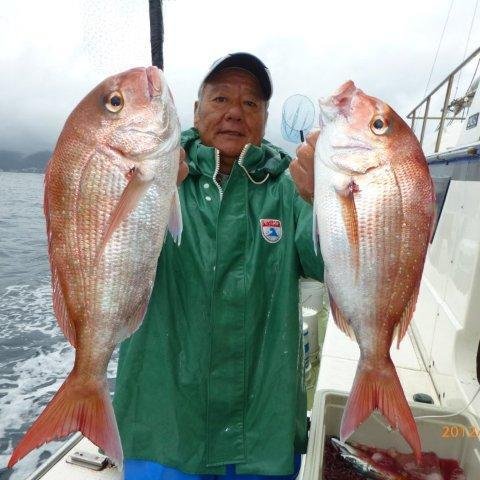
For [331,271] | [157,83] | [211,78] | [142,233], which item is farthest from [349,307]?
[211,78]

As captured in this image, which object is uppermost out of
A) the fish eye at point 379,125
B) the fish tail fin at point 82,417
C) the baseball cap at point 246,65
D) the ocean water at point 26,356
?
the baseball cap at point 246,65

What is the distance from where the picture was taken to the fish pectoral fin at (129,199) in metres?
1.53

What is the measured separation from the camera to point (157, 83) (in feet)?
5.17

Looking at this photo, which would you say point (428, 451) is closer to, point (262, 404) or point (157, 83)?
point (262, 404)

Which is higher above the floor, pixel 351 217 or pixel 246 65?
pixel 246 65

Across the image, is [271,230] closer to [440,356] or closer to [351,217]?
[351,217]

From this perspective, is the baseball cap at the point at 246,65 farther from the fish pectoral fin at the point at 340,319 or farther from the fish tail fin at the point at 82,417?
the fish tail fin at the point at 82,417

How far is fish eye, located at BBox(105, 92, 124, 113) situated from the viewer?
5.14 ft

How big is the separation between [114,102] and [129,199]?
1.11 feet

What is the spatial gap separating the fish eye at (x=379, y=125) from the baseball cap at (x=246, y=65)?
0.89 metres

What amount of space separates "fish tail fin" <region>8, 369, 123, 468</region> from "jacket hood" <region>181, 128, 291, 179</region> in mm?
1067

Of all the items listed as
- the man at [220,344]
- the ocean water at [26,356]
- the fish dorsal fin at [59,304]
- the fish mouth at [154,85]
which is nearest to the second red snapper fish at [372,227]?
the man at [220,344]

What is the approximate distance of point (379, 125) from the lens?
5.22ft

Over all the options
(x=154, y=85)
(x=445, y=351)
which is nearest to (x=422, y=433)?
(x=445, y=351)
